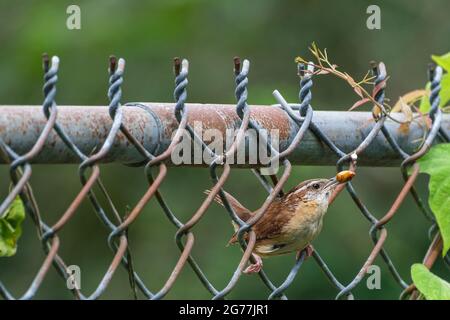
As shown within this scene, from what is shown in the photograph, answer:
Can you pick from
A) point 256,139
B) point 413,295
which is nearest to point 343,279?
point 413,295

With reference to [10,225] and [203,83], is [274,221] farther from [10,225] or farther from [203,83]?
[203,83]

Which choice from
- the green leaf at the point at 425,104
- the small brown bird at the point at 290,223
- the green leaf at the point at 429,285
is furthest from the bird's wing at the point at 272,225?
the green leaf at the point at 425,104

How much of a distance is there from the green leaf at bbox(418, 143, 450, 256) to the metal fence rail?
0.05 metres

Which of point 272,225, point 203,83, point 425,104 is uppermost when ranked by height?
point 425,104

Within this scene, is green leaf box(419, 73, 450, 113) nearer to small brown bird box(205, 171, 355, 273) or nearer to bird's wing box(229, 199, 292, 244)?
small brown bird box(205, 171, 355, 273)

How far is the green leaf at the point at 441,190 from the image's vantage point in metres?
→ 2.37

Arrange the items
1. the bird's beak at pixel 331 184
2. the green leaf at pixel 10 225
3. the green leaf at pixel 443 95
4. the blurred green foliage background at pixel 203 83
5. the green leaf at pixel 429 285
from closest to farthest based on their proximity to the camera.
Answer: the green leaf at pixel 10 225
the green leaf at pixel 429 285
the bird's beak at pixel 331 184
the green leaf at pixel 443 95
the blurred green foliage background at pixel 203 83

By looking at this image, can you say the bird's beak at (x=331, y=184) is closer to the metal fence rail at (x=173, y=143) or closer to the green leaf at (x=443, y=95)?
the metal fence rail at (x=173, y=143)

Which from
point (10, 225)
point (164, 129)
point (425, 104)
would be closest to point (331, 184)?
point (425, 104)

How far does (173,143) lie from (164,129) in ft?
0.21

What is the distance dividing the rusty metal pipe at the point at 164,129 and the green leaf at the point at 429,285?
11.1 inches

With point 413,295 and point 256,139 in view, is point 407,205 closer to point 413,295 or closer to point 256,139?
point 413,295

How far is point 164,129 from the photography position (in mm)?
2023

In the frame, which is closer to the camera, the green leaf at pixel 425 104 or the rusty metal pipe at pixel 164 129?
the rusty metal pipe at pixel 164 129
